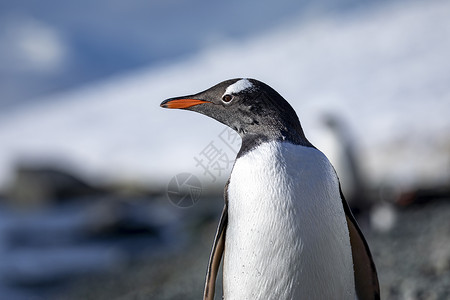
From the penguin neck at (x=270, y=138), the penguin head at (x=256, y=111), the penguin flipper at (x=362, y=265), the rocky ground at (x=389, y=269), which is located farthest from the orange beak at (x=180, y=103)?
the rocky ground at (x=389, y=269)

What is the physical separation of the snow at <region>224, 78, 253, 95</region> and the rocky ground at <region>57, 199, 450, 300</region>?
1027 millimetres

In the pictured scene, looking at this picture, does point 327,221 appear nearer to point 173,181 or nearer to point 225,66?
point 173,181

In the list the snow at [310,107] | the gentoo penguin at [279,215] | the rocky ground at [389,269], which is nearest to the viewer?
the gentoo penguin at [279,215]

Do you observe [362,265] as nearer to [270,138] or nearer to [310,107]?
[270,138]

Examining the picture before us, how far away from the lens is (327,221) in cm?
116

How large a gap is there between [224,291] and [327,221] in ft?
0.98

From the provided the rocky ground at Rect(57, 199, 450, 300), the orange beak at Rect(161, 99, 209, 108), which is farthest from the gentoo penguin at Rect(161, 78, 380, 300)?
the rocky ground at Rect(57, 199, 450, 300)

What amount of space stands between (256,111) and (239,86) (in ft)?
0.24

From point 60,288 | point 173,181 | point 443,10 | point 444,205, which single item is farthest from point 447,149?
point 443,10

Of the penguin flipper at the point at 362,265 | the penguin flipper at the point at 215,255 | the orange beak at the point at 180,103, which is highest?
the orange beak at the point at 180,103

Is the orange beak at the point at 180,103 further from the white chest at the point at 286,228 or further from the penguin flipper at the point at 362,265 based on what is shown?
the penguin flipper at the point at 362,265

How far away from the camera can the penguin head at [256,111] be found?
120 cm

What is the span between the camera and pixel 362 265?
130 centimetres

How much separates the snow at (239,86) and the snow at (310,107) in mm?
3282
